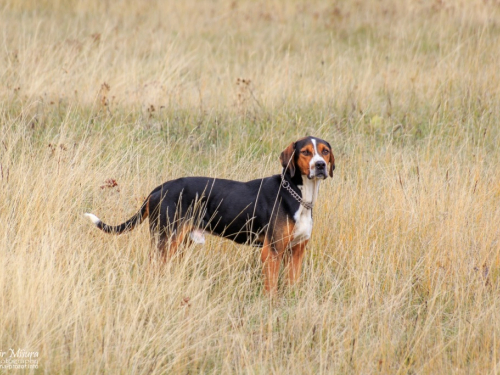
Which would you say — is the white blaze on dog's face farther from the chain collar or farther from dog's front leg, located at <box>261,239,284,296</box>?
dog's front leg, located at <box>261,239,284,296</box>

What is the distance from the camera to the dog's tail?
468 cm

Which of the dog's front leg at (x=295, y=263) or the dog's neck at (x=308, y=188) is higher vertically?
the dog's neck at (x=308, y=188)

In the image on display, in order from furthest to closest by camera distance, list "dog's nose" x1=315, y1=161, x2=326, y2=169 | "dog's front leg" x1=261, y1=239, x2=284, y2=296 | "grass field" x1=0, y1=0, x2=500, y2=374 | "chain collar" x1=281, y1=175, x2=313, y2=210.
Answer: "chain collar" x1=281, y1=175, x2=313, y2=210, "dog's front leg" x1=261, y1=239, x2=284, y2=296, "dog's nose" x1=315, y1=161, x2=326, y2=169, "grass field" x1=0, y1=0, x2=500, y2=374

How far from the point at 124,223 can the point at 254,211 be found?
95cm

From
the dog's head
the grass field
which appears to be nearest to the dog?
the dog's head

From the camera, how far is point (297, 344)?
3.88 m

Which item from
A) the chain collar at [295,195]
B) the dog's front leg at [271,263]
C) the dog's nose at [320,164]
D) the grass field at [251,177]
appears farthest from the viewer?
the chain collar at [295,195]

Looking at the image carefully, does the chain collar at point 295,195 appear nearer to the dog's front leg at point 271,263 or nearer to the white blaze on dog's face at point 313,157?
the white blaze on dog's face at point 313,157

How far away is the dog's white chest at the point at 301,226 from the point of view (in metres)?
4.68

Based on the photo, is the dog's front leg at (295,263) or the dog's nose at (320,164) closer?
the dog's nose at (320,164)

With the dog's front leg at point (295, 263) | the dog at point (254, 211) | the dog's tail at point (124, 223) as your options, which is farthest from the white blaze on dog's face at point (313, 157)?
the dog's tail at point (124, 223)

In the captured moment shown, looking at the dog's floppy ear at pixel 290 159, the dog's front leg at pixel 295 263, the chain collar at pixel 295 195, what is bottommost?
the dog's front leg at pixel 295 263

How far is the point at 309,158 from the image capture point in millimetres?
4629

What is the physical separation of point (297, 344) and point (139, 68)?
5.42 metres
